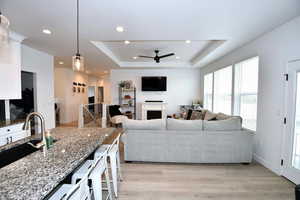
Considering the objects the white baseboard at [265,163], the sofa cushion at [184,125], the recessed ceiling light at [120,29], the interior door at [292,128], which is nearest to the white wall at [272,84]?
the white baseboard at [265,163]

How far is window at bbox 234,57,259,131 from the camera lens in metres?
3.87

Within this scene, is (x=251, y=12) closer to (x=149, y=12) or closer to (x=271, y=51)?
(x=271, y=51)

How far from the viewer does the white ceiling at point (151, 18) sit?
2.21 meters

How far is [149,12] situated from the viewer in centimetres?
243

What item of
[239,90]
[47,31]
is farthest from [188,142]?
[47,31]

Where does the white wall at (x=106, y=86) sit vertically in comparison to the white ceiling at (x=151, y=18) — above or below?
below

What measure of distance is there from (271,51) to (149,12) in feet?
8.40

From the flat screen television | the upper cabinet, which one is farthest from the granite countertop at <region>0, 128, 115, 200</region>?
the flat screen television

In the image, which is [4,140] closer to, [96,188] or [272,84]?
[96,188]

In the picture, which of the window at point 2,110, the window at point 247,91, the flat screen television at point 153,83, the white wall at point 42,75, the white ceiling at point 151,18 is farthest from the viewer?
the flat screen television at point 153,83

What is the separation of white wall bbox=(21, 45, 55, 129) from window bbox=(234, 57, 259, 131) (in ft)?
18.7

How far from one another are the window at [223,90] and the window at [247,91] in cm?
50

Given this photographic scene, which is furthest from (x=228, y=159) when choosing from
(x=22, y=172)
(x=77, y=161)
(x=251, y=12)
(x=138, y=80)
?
(x=138, y=80)

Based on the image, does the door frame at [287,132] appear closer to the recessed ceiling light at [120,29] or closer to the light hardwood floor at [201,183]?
the light hardwood floor at [201,183]
